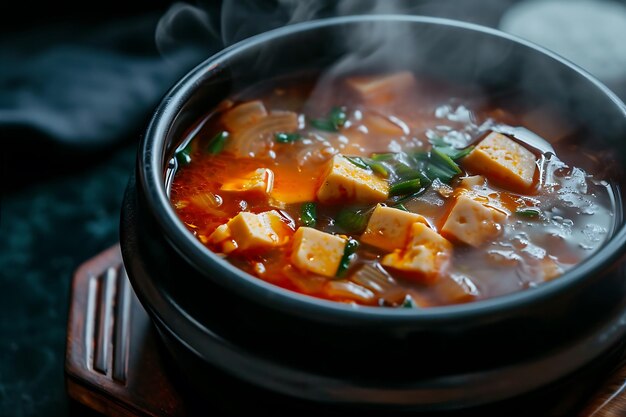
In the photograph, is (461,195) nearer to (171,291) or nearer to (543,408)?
(543,408)

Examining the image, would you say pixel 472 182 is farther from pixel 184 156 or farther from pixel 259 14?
pixel 259 14

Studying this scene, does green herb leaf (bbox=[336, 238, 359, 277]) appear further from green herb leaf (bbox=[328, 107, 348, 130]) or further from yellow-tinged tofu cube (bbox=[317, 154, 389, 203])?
green herb leaf (bbox=[328, 107, 348, 130])

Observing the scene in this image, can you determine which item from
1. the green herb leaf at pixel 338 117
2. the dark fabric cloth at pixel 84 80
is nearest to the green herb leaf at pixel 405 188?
the green herb leaf at pixel 338 117

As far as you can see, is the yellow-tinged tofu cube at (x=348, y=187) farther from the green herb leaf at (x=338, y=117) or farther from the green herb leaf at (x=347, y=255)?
the green herb leaf at (x=338, y=117)

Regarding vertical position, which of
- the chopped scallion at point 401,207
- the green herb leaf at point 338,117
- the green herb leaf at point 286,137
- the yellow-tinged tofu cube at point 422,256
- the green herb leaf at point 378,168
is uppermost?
the yellow-tinged tofu cube at point 422,256

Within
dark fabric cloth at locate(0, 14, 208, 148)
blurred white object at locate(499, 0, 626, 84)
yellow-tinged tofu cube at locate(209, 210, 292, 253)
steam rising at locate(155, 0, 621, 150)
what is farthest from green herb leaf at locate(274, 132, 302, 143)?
blurred white object at locate(499, 0, 626, 84)
